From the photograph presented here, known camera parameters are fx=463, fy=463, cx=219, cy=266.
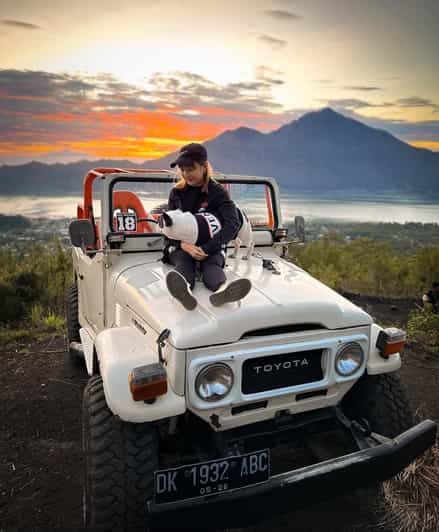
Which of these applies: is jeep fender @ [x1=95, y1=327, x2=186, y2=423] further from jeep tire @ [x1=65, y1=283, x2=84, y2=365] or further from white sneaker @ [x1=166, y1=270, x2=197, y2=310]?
jeep tire @ [x1=65, y1=283, x2=84, y2=365]

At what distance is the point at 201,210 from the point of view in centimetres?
323

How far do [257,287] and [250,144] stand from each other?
1187 cm

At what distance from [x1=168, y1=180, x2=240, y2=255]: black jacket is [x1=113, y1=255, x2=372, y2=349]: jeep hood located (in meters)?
0.34

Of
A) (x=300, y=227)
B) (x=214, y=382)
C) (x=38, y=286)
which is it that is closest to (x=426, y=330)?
(x=300, y=227)

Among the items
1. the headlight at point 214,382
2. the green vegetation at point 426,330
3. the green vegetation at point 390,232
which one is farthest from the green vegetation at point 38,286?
the green vegetation at point 390,232

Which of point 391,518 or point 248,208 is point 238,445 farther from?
point 248,208

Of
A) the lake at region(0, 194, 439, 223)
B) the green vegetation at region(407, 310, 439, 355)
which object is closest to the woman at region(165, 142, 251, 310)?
the green vegetation at region(407, 310, 439, 355)

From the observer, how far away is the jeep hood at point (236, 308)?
241 cm

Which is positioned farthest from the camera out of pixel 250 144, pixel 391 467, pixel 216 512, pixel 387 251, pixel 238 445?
pixel 250 144

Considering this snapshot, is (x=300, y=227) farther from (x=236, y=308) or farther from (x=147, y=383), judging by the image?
(x=147, y=383)

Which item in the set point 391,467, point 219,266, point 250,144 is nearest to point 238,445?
point 391,467

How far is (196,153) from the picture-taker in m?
3.04

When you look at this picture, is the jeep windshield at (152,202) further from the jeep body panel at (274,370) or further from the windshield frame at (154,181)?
the jeep body panel at (274,370)

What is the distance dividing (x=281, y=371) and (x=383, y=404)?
2.70 ft
